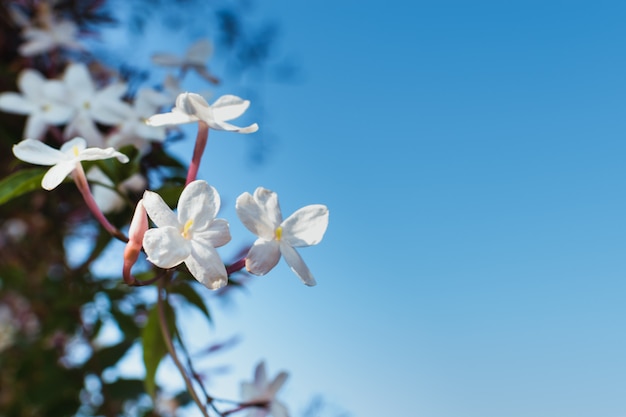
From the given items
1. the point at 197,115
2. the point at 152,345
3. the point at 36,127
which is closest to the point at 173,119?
→ the point at 197,115

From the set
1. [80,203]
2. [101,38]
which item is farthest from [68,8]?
[80,203]

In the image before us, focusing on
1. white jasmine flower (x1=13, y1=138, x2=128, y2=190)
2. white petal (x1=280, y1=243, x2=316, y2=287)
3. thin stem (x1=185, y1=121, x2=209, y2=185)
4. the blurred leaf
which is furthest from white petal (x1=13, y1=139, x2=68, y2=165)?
the blurred leaf

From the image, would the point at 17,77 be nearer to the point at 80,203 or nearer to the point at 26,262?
the point at 80,203

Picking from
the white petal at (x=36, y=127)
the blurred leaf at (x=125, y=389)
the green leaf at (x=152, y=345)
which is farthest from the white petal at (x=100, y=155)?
the blurred leaf at (x=125, y=389)

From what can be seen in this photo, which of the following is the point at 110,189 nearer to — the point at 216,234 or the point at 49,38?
the point at 216,234

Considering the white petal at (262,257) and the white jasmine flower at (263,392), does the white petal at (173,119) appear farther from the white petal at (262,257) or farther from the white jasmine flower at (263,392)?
the white jasmine flower at (263,392)

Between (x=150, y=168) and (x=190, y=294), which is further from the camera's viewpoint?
(x=150, y=168)

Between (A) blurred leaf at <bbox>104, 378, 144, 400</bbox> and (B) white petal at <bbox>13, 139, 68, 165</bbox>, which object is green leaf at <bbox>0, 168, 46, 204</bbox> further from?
(A) blurred leaf at <bbox>104, 378, 144, 400</bbox>
